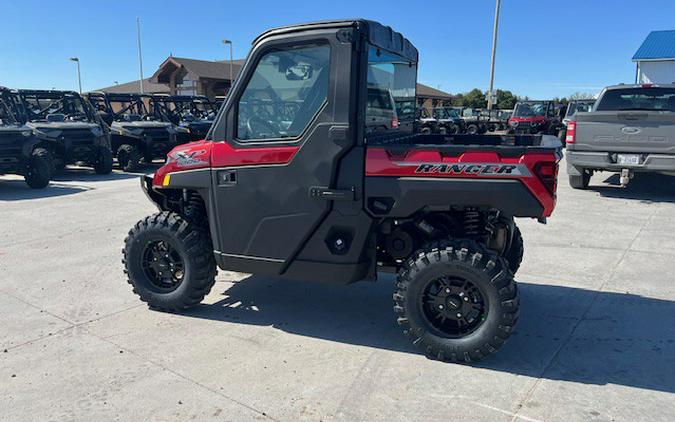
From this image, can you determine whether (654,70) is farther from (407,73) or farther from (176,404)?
(176,404)

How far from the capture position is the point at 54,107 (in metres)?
13.8

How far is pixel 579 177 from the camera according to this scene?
10664 millimetres

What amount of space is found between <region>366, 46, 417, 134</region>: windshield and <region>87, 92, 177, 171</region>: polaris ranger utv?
1206cm

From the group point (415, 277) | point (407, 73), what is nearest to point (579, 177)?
point (407, 73)

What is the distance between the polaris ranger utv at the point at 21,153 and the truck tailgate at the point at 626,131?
1100 centimetres

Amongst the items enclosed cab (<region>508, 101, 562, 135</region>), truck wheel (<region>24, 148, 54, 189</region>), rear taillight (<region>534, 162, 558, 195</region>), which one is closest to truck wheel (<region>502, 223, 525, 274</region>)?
rear taillight (<region>534, 162, 558, 195</region>)

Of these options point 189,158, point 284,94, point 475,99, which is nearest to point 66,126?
point 189,158

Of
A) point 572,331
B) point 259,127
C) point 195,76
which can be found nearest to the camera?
point 259,127

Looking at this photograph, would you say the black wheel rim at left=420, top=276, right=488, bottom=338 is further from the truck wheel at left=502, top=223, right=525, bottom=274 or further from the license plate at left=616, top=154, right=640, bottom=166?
the license plate at left=616, top=154, right=640, bottom=166

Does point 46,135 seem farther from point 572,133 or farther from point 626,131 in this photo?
point 626,131

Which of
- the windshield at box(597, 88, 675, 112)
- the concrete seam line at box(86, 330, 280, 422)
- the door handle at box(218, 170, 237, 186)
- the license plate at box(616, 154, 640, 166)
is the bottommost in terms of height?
the concrete seam line at box(86, 330, 280, 422)

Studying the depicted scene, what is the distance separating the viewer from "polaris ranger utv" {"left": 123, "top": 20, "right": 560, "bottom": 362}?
338 centimetres

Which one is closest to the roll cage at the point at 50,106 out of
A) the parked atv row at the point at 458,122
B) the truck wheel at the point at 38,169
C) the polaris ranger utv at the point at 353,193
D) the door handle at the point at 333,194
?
the truck wheel at the point at 38,169

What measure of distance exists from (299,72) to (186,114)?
15.8 meters
